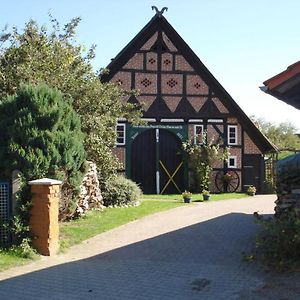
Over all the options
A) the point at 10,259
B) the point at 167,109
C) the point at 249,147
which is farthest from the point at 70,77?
the point at 249,147

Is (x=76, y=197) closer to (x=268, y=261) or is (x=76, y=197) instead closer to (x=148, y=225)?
(x=148, y=225)

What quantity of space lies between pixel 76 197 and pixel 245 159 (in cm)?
1326

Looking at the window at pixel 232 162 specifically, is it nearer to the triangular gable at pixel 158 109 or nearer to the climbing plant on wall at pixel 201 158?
the climbing plant on wall at pixel 201 158

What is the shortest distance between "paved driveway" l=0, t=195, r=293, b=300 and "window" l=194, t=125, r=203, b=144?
35.4 feet

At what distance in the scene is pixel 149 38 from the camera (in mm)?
22859

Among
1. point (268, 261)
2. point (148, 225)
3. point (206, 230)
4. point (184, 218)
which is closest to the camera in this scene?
point (268, 261)

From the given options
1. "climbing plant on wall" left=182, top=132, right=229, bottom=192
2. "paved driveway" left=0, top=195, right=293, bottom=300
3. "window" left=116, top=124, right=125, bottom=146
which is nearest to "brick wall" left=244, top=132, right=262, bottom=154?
"climbing plant on wall" left=182, top=132, right=229, bottom=192

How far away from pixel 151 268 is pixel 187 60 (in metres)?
16.3

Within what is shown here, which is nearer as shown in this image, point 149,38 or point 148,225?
point 148,225

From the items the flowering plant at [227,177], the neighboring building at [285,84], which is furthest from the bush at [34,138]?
the flowering plant at [227,177]

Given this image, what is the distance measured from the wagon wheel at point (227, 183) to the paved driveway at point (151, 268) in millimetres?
10943

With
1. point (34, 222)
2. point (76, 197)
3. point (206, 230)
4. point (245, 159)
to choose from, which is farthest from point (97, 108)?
point (245, 159)

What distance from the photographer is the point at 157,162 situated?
2280 centimetres

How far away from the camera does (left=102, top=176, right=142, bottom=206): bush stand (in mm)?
15844
